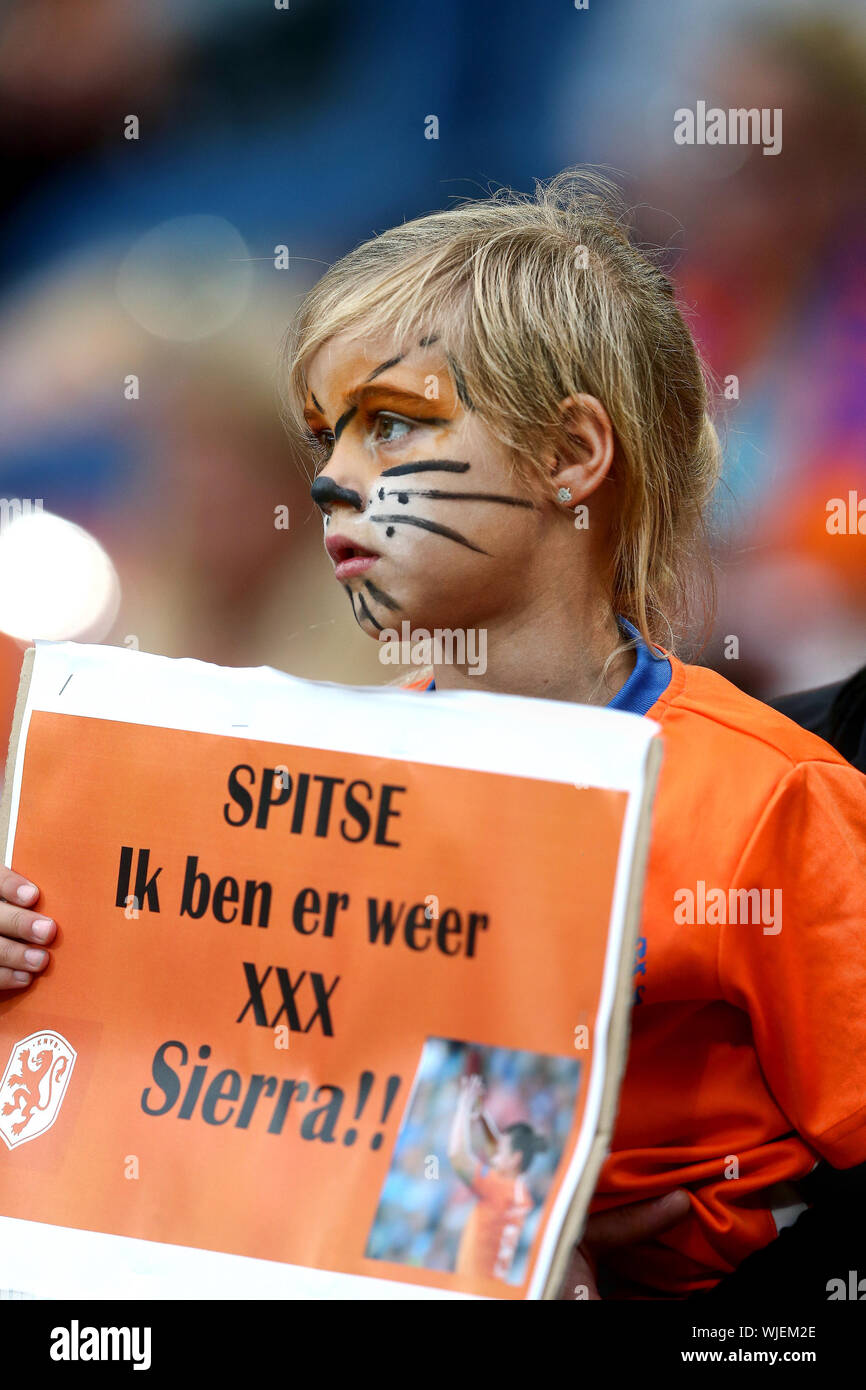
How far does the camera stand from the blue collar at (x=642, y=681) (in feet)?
3.47

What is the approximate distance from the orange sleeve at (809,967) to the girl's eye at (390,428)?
1.47 ft

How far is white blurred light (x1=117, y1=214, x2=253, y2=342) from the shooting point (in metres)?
1.54

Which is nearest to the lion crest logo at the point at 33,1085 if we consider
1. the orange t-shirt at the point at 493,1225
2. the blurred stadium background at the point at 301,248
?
the orange t-shirt at the point at 493,1225

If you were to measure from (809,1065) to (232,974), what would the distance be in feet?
1.60

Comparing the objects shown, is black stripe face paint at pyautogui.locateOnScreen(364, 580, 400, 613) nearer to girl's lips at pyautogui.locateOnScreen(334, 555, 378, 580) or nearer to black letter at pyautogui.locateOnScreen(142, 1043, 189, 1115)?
girl's lips at pyautogui.locateOnScreen(334, 555, 378, 580)

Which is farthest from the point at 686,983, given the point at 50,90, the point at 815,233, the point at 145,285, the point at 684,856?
the point at 50,90

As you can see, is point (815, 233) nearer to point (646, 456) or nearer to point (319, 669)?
point (646, 456)

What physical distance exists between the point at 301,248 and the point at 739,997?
1.11m

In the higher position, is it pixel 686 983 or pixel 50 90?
pixel 50 90

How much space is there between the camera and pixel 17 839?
943mm

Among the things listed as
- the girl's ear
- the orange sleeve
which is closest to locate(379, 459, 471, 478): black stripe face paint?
the girl's ear

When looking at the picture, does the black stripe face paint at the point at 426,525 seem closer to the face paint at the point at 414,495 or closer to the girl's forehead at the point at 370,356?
the face paint at the point at 414,495

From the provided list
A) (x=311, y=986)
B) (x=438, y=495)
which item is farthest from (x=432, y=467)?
(x=311, y=986)

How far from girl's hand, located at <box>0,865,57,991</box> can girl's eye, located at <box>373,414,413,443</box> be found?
1.60ft
